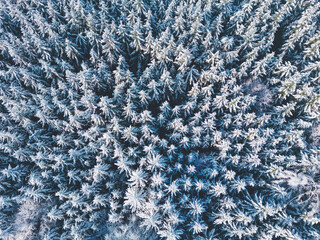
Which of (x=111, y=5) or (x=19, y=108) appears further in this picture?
(x=111, y=5)

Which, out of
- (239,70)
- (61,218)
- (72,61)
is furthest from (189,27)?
(61,218)

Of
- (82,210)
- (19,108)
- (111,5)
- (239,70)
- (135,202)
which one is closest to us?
(135,202)

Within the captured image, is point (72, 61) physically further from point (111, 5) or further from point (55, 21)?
point (111, 5)

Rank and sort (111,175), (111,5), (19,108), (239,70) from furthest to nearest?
(111,5) → (239,70) → (19,108) → (111,175)

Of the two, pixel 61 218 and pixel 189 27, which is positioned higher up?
pixel 189 27

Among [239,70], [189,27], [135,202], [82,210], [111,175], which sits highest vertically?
[189,27]

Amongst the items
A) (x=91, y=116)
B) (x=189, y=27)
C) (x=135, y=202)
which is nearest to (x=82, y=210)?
(x=135, y=202)

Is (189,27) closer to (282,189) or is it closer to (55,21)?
(55,21)
